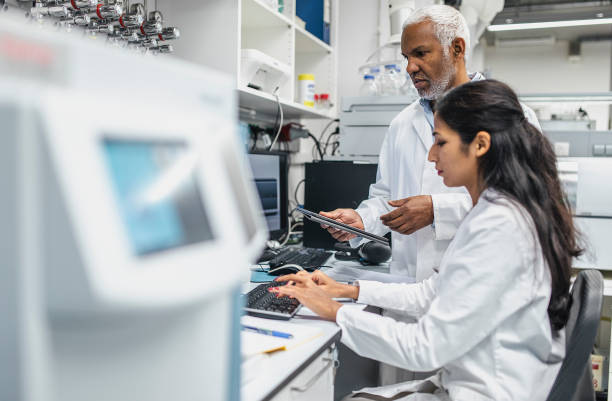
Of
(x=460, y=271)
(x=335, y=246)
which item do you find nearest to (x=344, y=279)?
(x=335, y=246)

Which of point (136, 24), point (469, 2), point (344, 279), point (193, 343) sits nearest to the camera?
point (193, 343)

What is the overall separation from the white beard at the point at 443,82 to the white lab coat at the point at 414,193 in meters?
0.08

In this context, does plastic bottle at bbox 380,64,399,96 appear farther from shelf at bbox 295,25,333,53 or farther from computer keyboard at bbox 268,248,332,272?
computer keyboard at bbox 268,248,332,272

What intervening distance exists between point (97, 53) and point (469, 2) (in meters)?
3.16

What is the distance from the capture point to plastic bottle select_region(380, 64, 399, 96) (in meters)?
2.27

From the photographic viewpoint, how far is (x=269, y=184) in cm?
182

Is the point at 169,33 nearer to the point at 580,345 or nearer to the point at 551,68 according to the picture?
the point at 580,345

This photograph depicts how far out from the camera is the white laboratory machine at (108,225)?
0.36 m

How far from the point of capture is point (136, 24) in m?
1.31

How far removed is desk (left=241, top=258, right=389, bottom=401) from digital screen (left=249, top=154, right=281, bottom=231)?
0.73 meters

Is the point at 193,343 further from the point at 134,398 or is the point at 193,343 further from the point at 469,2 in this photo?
the point at 469,2

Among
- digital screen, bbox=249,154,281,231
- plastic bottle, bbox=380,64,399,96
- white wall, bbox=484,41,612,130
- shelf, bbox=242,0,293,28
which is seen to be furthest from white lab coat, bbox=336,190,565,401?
white wall, bbox=484,41,612,130

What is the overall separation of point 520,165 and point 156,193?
0.74m

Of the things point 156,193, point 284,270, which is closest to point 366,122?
point 284,270
